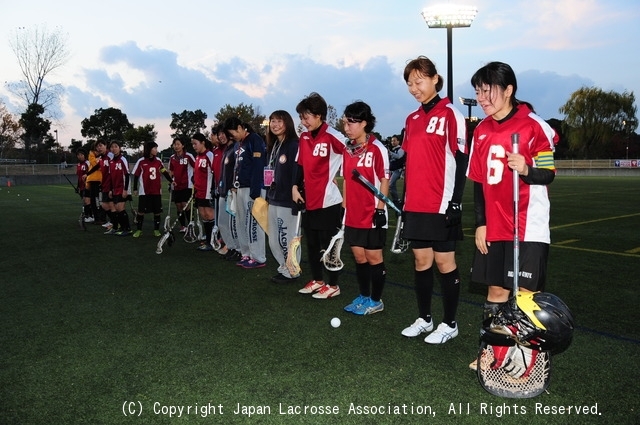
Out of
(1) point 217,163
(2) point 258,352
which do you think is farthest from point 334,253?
(1) point 217,163

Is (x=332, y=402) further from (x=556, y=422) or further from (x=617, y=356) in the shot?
(x=617, y=356)

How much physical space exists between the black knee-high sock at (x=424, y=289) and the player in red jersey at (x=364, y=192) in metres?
0.62

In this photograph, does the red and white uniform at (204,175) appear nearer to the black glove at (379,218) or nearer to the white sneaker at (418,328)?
the black glove at (379,218)

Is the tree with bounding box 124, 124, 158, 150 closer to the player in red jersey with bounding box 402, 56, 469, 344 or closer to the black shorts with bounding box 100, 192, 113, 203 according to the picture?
the black shorts with bounding box 100, 192, 113, 203

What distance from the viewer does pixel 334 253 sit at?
226 inches

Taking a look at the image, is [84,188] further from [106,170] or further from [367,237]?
[367,237]

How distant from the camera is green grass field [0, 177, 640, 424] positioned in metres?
3.25

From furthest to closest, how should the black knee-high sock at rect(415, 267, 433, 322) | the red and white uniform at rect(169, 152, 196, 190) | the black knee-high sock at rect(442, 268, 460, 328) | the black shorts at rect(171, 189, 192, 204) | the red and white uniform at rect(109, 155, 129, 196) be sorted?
the red and white uniform at rect(109, 155, 129, 196), the black shorts at rect(171, 189, 192, 204), the red and white uniform at rect(169, 152, 196, 190), the black knee-high sock at rect(415, 267, 433, 322), the black knee-high sock at rect(442, 268, 460, 328)

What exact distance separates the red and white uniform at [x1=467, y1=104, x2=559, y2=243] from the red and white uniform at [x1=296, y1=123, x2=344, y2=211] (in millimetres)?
2411

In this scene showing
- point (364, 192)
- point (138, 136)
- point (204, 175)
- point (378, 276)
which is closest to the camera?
point (364, 192)

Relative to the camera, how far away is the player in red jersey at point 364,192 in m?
5.07

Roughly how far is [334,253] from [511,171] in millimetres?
2648

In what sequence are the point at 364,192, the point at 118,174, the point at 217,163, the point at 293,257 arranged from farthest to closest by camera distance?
the point at 118,174, the point at 217,163, the point at 293,257, the point at 364,192

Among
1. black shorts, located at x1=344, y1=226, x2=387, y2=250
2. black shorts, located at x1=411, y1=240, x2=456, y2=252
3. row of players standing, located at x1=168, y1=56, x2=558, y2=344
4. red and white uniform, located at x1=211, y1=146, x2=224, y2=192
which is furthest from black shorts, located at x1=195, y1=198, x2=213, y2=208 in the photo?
black shorts, located at x1=411, y1=240, x2=456, y2=252
